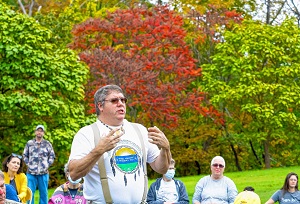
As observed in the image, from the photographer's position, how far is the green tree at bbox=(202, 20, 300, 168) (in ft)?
109

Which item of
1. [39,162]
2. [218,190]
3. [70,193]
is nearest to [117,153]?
[70,193]

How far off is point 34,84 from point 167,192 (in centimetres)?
1195

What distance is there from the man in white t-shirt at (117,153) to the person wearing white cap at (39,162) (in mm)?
10323

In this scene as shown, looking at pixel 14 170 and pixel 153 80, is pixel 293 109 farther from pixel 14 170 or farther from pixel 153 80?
pixel 14 170

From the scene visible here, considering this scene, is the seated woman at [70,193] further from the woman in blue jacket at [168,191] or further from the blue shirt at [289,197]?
the blue shirt at [289,197]

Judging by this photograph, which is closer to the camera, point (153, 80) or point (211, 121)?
point (153, 80)

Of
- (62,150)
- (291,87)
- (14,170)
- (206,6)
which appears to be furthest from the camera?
(206,6)

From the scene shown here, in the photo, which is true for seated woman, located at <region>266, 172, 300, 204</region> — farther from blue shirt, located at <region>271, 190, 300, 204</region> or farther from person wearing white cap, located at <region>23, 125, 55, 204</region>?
person wearing white cap, located at <region>23, 125, 55, 204</region>

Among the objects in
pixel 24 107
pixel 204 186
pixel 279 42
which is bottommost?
pixel 204 186

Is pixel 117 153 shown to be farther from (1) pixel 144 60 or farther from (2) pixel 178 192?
(1) pixel 144 60

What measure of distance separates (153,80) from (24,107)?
8.37 metres

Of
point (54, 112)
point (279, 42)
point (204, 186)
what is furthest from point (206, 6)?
point (204, 186)

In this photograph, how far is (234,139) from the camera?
35562 mm

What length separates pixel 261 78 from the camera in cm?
3412
